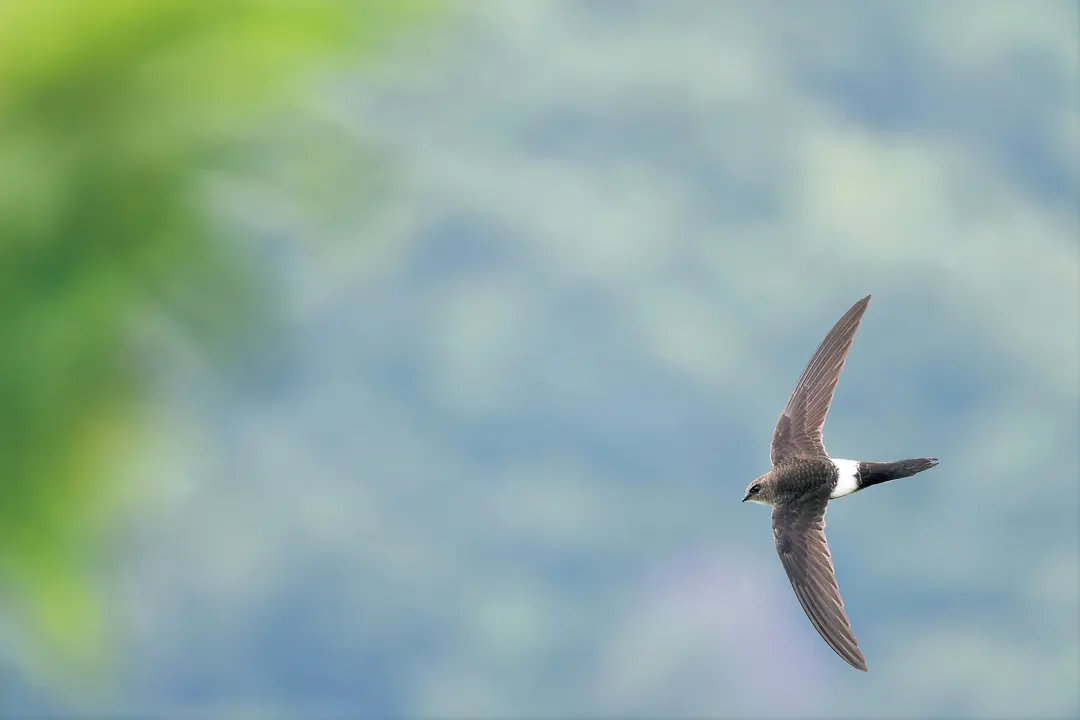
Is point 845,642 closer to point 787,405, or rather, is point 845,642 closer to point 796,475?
point 796,475

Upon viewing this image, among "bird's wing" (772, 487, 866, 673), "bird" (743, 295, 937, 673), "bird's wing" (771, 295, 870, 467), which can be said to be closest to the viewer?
"bird's wing" (772, 487, 866, 673)

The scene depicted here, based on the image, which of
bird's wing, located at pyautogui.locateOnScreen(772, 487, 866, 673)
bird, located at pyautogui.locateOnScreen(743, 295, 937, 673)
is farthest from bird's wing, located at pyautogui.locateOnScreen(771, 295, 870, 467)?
bird's wing, located at pyautogui.locateOnScreen(772, 487, 866, 673)

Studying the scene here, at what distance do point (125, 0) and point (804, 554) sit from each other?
10967 millimetres

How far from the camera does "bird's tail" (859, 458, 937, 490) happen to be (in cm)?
1084

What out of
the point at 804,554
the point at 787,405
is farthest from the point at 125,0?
the point at 804,554

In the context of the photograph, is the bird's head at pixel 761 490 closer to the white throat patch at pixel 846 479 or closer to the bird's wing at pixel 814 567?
the bird's wing at pixel 814 567

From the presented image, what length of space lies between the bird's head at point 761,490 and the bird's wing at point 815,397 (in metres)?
0.37

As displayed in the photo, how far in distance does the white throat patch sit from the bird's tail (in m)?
0.05

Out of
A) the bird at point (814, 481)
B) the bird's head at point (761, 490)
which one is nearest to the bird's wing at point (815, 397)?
the bird at point (814, 481)

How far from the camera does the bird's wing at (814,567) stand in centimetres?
994

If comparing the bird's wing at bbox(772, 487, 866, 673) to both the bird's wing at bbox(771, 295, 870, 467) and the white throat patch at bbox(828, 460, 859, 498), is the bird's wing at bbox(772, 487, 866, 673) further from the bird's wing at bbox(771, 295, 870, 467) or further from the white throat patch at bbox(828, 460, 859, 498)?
the bird's wing at bbox(771, 295, 870, 467)

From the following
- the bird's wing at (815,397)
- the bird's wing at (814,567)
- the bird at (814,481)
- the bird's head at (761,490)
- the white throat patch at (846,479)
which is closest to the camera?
the bird's wing at (814,567)

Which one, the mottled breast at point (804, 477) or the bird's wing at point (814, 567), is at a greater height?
the mottled breast at point (804, 477)

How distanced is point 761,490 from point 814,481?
506 mm
